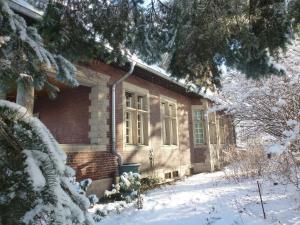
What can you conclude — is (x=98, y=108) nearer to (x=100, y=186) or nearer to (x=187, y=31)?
(x=100, y=186)

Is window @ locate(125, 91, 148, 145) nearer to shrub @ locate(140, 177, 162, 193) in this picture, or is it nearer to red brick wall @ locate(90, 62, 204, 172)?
red brick wall @ locate(90, 62, 204, 172)

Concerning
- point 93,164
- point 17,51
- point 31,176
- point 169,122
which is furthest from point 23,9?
point 169,122

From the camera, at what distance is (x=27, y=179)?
1.32 m

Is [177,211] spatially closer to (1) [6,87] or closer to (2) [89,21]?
(2) [89,21]

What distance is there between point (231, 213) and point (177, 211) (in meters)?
1.08

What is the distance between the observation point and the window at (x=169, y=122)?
13041 millimetres

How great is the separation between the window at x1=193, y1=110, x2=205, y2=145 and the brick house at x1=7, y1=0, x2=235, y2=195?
0.65ft

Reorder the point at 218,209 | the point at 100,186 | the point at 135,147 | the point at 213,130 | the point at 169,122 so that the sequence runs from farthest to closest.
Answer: the point at 213,130 → the point at 169,122 → the point at 135,147 → the point at 100,186 → the point at 218,209

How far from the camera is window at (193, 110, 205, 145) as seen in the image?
1576 centimetres

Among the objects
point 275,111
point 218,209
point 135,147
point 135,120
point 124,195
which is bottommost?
point 218,209

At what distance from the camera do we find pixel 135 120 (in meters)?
10.9

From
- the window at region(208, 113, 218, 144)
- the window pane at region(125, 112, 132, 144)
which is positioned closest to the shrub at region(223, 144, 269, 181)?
the window pane at region(125, 112, 132, 144)

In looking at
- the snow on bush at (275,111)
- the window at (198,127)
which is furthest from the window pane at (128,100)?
the window at (198,127)

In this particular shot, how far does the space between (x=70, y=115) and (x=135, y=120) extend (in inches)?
86.5
